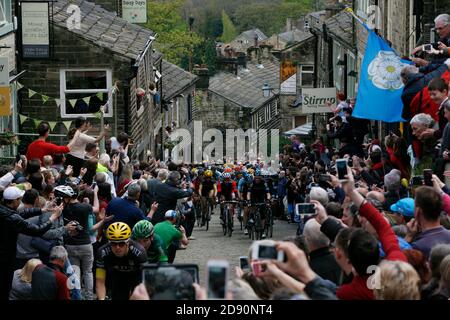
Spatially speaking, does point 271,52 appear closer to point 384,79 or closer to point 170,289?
point 384,79

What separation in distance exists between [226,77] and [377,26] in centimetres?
6745

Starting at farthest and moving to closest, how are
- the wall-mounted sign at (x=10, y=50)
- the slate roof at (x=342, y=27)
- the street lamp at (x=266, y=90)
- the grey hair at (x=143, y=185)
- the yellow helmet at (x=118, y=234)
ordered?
1. the street lamp at (x=266, y=90)
2. the slate roof at (x=342, y=27)
3. the wall-mounted sign at (x=10, y=50)
4. the grey hair at (x=143, y=185)
5. the yellow helmet at (x=118, y=234)

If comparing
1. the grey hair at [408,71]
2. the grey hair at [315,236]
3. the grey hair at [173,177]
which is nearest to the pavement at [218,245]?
the grey hair at [173,177]

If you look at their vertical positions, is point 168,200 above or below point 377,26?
below

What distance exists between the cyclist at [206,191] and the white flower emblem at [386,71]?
12.7 m

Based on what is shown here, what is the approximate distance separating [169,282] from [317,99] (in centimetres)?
3786

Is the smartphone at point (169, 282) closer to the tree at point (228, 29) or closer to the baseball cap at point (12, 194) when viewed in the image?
the baseball cap at point (12, 194)

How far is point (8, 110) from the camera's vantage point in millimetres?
24906

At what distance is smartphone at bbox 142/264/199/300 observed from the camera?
8.15 metres

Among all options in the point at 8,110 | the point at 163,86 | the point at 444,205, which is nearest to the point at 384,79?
the point at 8,110

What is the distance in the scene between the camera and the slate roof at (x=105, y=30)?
121ft

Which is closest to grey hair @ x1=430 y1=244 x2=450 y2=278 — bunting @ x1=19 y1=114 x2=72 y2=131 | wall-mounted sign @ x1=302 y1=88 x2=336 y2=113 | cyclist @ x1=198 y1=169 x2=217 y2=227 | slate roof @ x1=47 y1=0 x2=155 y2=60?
bunting @ x1=19 y1=114 x2=72 y2=131

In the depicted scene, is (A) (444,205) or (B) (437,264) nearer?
(B) (437,264)

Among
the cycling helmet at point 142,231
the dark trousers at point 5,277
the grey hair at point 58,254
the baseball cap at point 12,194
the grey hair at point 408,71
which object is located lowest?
the dark trousers at point 5,277
